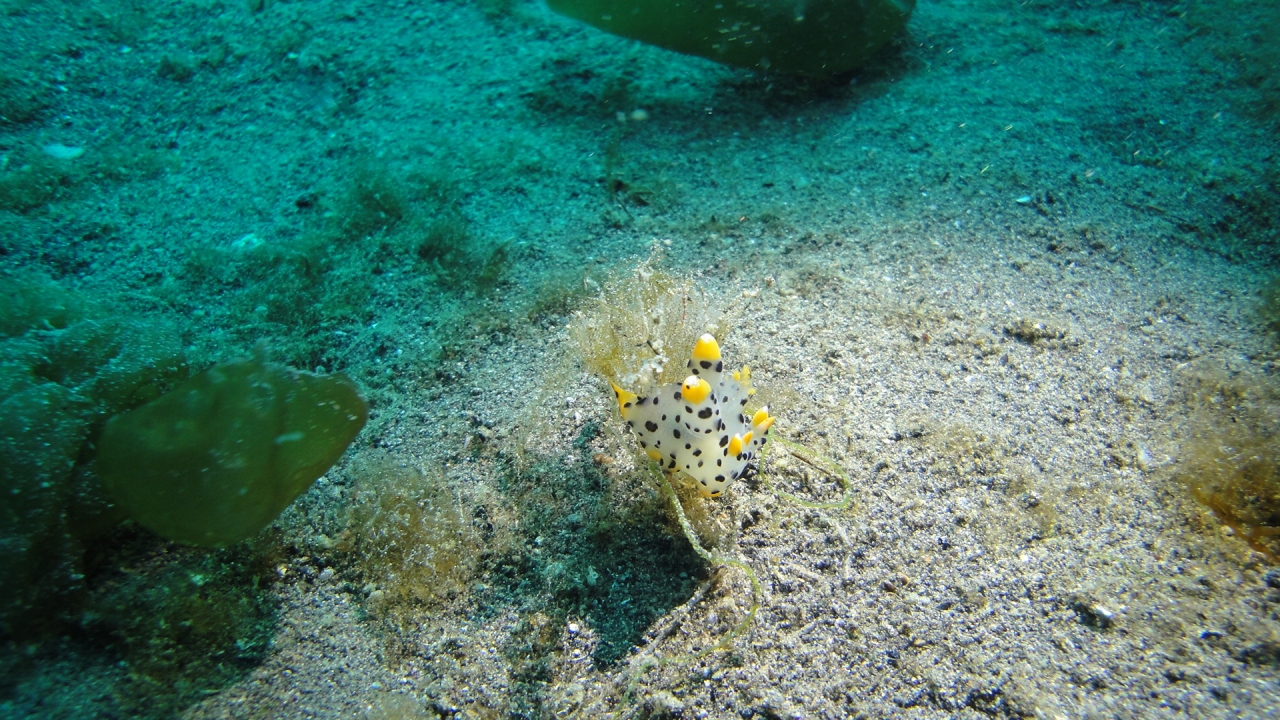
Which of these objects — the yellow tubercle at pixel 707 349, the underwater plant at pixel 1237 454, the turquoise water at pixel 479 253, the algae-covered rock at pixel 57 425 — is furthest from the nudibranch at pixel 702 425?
the algae-covered rock at pixel 57 425

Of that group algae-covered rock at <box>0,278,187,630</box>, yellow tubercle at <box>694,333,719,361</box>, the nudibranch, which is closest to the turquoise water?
algae-covered rock at <box>0,278,187,630</box>

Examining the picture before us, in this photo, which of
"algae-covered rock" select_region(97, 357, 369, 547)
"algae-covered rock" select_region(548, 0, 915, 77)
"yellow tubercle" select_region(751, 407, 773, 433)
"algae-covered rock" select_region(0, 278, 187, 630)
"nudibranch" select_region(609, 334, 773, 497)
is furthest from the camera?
"algae-covered rock" select_region(548, 0, 915, 77)

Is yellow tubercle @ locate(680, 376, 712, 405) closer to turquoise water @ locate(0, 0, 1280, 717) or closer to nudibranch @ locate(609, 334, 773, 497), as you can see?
nudibranch @ locate(609, 334, 773, 497)

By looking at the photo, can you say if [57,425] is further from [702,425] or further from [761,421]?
[761,421]

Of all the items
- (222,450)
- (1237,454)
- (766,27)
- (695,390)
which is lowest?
(1237,454)

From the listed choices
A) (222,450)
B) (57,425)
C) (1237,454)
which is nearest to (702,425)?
(222,450)

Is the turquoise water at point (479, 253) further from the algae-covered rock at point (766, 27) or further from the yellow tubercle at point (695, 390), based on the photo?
the yellow tubercle at point (695, 390)

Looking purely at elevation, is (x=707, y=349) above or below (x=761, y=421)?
above
